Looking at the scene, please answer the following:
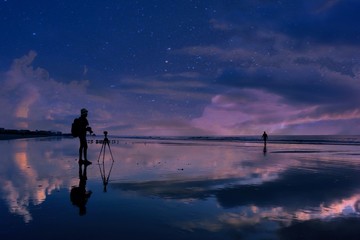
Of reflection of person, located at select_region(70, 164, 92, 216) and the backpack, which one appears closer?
reflection of person, located at select_region(70, 164, 92, 216)

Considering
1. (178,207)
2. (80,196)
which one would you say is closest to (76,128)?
(80,196)

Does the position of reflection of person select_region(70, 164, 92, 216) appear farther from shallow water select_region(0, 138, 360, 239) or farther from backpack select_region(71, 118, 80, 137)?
backpack select_region(71, 118, 80, 137)

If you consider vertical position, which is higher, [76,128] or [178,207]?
[76,128]

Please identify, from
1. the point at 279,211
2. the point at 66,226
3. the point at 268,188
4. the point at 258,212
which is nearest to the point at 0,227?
the point at 66,226

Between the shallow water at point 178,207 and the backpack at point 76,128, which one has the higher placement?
the backpack at point 76,128

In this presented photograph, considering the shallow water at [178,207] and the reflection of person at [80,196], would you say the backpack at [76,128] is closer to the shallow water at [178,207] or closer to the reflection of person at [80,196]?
the shallow water at [178,207]

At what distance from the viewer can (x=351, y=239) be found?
584 centimetres

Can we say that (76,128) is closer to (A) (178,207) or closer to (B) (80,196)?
(B) (80,196)

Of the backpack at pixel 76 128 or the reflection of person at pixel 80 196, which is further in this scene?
the backpack at pixel 76 128

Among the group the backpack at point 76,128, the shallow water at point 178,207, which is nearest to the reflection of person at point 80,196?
the shallow water at point 178,207

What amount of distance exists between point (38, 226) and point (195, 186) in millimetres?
5990

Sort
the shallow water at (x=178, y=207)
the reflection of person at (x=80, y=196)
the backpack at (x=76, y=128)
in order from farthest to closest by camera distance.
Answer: the backpack at (x=76, y=128), the reflection of person at (x=80, y=196), the shallow water at (x=178, y=207)

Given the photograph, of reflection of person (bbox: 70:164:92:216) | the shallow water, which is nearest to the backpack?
the shallow water

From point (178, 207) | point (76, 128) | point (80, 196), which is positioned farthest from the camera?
point (76, 128)
